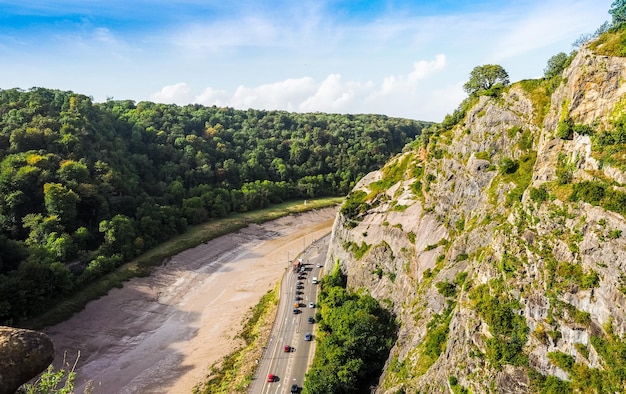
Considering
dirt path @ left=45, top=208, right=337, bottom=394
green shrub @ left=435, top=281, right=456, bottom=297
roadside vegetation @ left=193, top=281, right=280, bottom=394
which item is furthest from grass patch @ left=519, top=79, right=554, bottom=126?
dirt path @ left=45, top=208, right=337, bottom=394

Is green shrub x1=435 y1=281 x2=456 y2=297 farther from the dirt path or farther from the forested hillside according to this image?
the forested hillside

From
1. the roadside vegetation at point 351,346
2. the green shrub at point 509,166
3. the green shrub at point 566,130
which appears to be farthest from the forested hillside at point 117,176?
the green shrub at point 566,130

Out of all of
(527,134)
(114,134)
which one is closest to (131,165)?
(114,134)

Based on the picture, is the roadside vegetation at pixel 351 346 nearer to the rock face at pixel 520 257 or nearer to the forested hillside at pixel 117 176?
the rock face at pixel 520 257

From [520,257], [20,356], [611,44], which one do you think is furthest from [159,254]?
[611,44]

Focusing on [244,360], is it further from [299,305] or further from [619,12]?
[619,12]
